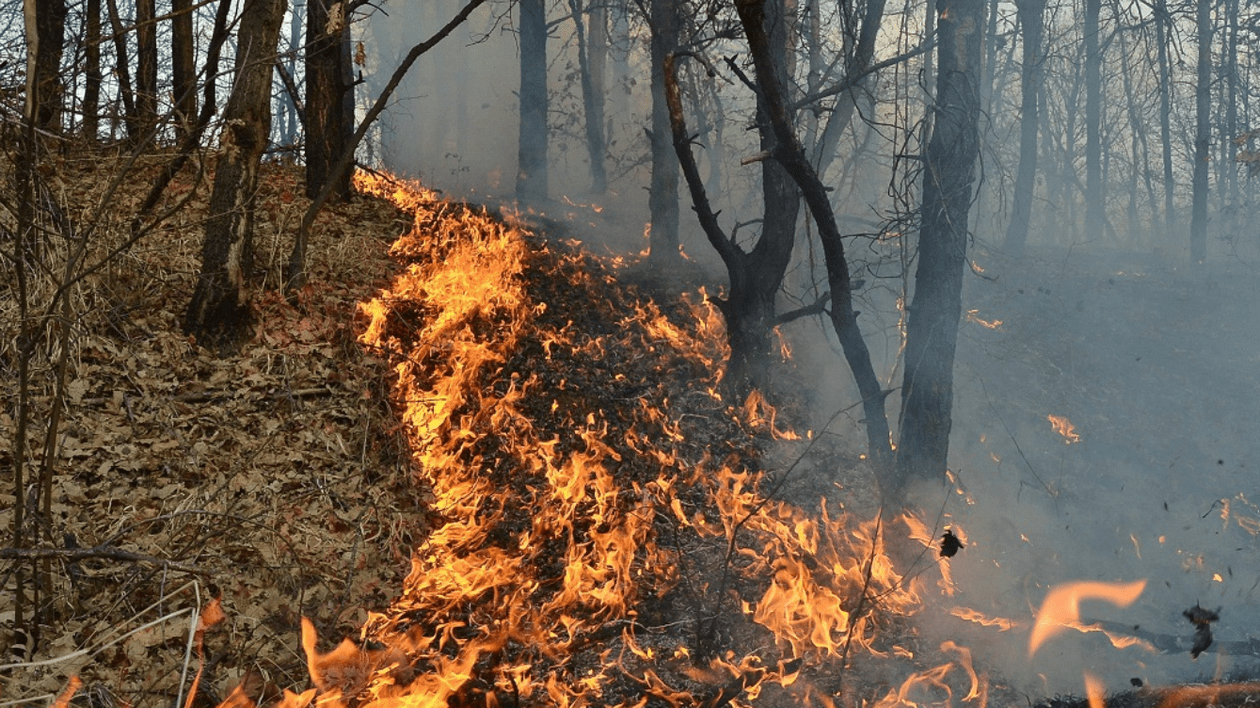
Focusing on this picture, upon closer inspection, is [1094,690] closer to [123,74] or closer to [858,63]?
[858,63]

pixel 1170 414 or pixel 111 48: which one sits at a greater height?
pixel 111 48

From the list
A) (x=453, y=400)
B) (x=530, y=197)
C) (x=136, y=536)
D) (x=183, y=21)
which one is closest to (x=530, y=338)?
(x=453, y=400)

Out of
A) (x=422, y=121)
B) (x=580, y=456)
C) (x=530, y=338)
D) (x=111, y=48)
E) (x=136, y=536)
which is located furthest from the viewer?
(x=422, y=121)

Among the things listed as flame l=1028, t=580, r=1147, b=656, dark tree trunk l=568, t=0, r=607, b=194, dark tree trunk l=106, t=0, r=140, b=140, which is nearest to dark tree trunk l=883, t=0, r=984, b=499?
flame l=1028, t=580, r=1147, b=656

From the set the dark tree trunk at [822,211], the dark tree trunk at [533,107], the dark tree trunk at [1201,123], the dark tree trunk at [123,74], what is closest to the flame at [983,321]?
the dark tree trunk at [822,211]

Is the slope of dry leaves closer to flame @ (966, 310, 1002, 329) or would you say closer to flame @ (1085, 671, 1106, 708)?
flame @ (1085, 671, 1106, 708)

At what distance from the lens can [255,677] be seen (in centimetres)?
421

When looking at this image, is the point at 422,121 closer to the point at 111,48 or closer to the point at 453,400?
the point at 111,48

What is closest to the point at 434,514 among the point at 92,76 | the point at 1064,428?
the point at 92,76

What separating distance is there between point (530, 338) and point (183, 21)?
15.4 ft

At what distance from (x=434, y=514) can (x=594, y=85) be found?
648 inches

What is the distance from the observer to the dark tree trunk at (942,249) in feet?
21.7

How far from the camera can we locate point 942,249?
678cm

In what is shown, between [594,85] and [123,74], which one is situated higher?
[594,85]
